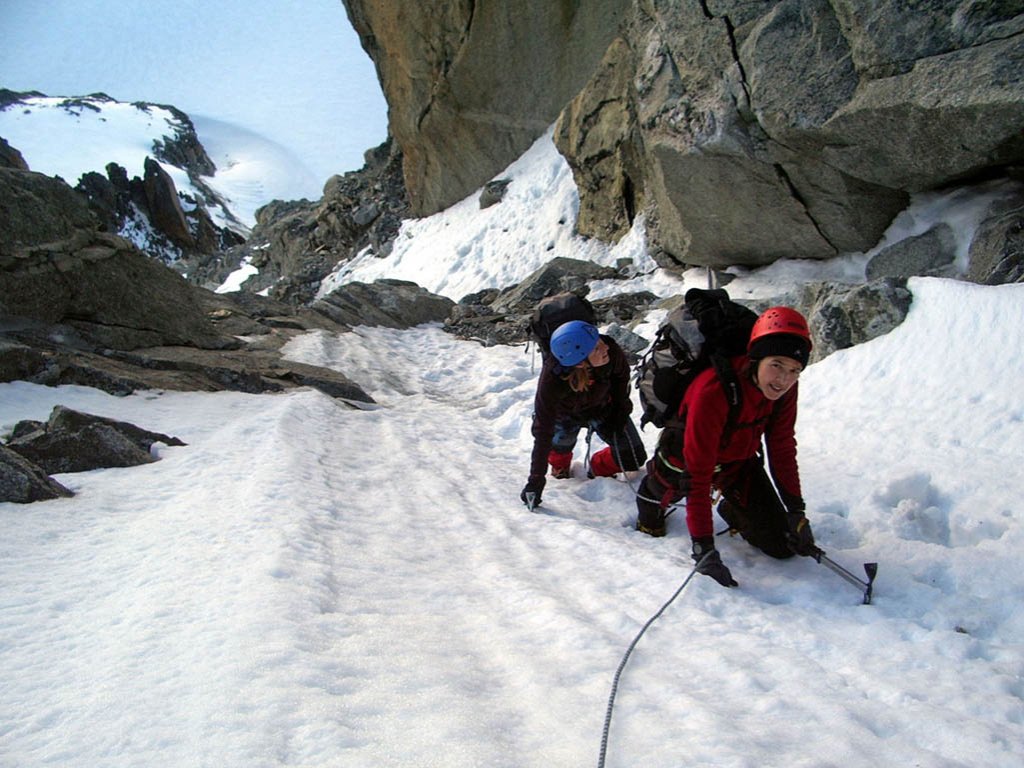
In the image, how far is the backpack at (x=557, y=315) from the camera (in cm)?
502

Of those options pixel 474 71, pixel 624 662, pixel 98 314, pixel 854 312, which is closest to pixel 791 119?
pixel 854 312

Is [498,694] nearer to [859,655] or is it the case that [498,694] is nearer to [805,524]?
[859,655]

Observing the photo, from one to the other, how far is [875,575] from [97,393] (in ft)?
26.4

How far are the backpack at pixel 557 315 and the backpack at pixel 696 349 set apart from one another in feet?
3.46

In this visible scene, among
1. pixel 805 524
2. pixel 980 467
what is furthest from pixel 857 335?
pixel 805 524

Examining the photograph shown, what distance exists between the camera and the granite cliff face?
6.93 meters

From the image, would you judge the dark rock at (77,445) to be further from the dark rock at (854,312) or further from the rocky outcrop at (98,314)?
the dark rock at (854,312)

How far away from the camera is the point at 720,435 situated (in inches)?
141

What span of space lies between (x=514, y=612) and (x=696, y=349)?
188 centimetres

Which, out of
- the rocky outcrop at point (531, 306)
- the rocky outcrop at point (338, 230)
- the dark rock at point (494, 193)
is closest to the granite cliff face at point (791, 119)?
the rocky outcrop at point (531, 306)

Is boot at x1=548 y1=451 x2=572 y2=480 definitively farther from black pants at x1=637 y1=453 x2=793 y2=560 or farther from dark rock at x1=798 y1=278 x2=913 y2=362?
dark rock at x1=798 y1=278 x2=913 y2=362

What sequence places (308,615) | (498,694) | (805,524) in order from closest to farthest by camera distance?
(498,694) → (308,615) → (805,524)

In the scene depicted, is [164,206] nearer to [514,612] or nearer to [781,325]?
[514,612]

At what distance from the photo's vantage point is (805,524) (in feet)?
12.3
